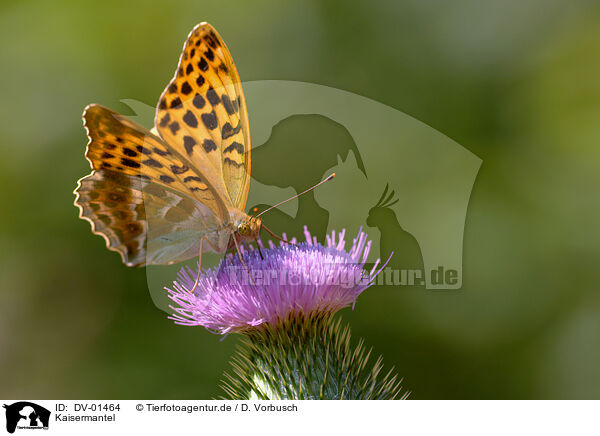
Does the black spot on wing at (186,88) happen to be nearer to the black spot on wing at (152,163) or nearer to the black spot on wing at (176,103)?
the black spot on wing at (176,103)

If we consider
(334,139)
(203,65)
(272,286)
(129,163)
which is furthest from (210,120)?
(334,139)

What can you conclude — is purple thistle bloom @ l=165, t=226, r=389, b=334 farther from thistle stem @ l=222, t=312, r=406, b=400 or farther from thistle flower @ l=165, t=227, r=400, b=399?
thistle stem @ l=222, t=312, r=406, b=400

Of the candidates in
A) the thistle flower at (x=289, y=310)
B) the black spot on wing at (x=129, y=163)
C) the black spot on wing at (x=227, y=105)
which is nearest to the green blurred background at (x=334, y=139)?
the thistle flower at (x=289, y=310)

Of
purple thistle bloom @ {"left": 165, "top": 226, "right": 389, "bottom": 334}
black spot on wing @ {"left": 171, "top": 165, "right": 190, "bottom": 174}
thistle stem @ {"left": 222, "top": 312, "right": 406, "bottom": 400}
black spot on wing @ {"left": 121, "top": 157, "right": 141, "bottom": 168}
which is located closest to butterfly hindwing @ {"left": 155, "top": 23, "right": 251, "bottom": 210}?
black spot on wing @ {"left": 171, "top": 165, "right": 190, "bottom": 174}

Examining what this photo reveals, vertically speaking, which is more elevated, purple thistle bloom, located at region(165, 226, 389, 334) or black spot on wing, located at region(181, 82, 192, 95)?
black spot on wing, located at region(181, 82, 192, 95)

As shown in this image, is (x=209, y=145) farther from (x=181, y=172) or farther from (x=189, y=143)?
(x=181, y=172)

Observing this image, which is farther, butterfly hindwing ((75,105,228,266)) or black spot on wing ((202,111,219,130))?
black spot on wing ((202,111,219,130))
